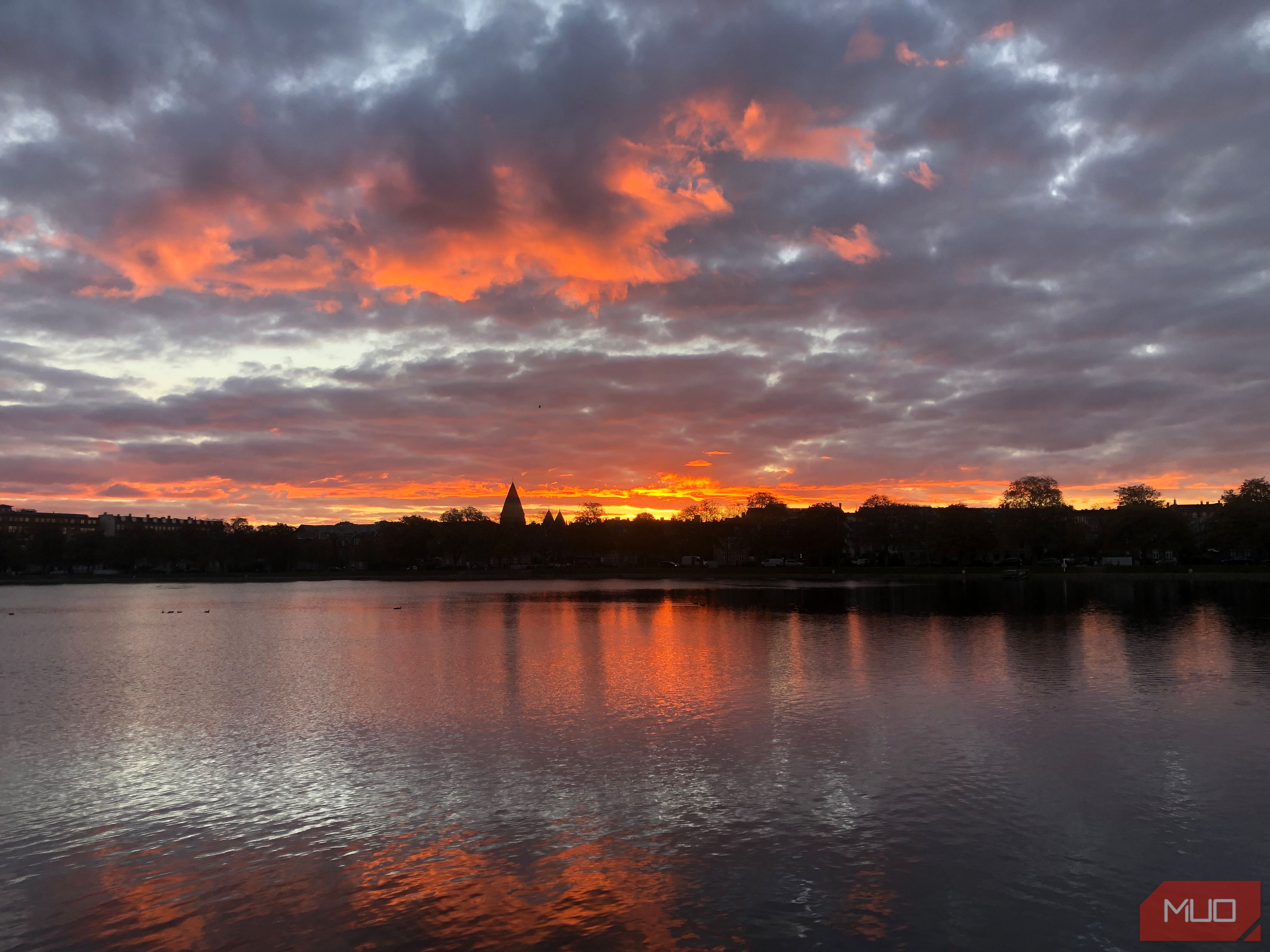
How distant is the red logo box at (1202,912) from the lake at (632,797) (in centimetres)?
26

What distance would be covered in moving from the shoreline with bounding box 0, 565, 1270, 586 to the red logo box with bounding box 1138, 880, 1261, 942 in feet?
362

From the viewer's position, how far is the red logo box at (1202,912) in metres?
11.5

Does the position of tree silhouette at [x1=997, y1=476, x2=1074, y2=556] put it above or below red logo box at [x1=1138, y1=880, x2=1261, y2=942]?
above

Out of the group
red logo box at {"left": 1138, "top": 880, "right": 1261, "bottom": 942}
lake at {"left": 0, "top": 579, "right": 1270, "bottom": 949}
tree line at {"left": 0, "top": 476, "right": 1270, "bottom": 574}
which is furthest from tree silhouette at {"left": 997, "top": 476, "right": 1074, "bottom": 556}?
red logo box at {"left": 1138, "top": 880, "right": 1261, "bottom": 942}

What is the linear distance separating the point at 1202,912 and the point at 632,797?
10190 millimetres

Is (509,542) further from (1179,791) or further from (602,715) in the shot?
(1179,791)

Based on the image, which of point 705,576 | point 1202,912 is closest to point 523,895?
point 1202,912

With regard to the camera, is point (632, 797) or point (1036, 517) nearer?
point (632, 797)

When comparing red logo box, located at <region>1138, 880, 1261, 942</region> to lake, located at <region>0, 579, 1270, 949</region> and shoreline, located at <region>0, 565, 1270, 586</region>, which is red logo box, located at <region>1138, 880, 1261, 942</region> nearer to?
lake, located at <region>0, 579, 1270, 949</region>

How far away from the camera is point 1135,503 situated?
451 ft

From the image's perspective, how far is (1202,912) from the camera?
40.1ft

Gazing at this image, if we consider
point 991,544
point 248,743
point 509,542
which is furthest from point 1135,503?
point 248,743

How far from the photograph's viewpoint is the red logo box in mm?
11531

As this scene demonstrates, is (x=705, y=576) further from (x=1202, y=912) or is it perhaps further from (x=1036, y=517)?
(x=1202, y=912)
